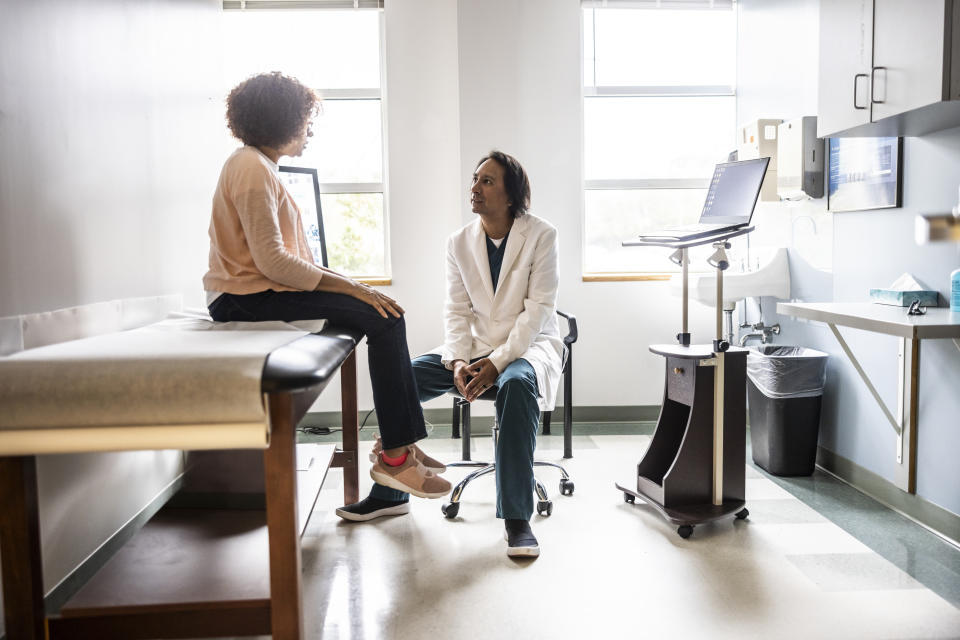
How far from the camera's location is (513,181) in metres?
2.96

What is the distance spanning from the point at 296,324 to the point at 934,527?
2.26m

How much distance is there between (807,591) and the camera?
2.10m

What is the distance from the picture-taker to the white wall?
180 cm

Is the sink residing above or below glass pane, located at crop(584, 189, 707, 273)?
below

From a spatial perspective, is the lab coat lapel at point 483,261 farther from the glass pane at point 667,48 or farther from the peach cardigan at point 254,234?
the glass pane at point 667,48

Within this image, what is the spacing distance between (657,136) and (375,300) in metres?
2.76

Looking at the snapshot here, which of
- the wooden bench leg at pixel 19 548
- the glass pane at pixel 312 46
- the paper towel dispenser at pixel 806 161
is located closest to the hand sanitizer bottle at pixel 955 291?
the paper towel dispenser at pixel 806 161

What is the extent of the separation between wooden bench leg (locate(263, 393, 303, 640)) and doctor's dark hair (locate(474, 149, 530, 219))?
1.76 meters

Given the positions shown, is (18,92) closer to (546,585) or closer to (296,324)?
(296,324)

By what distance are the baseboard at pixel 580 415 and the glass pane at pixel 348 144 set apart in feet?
4.58

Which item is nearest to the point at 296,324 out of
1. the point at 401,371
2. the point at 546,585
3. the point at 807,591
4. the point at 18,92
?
the point at 401,371

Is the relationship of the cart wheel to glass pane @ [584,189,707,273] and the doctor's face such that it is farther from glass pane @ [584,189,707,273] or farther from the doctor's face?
glass pane @ [584,189,707,273]

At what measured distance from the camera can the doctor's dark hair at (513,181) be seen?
2953 mm

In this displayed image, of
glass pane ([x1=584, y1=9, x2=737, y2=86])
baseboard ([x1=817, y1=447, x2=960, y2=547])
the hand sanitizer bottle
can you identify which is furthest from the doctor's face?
baseboard ([x1=817, y1=447, x2=960, y2=547])
